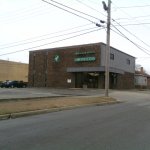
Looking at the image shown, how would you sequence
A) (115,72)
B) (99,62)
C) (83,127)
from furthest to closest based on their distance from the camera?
1. (115,72)
2. (99,62)
3. (83,127)

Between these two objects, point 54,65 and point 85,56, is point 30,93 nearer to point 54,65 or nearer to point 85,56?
point 85,56

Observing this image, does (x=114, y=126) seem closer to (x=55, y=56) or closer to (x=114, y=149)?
(x=114, y=149)

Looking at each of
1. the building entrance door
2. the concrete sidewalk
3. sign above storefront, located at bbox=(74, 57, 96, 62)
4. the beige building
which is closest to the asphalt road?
the concrete sidewalk

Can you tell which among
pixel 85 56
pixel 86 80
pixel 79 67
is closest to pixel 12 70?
pixel 86 80

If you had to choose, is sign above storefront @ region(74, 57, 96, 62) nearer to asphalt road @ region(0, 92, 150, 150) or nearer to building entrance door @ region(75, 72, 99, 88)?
building entrance door @ region(75, 72, 99, 88)

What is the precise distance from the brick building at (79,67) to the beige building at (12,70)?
27.9 meters

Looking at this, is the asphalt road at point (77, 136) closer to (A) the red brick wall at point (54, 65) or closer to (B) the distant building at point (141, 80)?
(A) the red brick wall at point (54, 65)

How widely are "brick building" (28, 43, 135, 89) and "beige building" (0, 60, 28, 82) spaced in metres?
27.9

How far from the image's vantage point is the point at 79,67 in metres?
57.2

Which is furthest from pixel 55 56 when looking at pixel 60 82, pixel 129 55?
pixel 129 55

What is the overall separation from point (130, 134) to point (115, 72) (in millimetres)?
47518

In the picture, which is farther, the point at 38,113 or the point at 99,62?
the point at 99,62

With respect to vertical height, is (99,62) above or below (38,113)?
above

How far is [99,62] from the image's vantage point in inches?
2144
